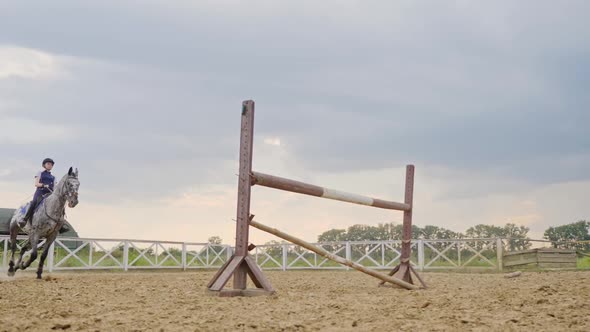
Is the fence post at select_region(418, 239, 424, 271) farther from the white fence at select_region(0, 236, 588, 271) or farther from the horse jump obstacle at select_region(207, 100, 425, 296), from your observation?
the horse jump obstacle at select_region(207, 100, 425, 296)

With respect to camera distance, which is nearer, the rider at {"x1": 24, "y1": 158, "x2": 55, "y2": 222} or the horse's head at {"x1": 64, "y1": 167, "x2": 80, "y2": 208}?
the horse's head at {"x1": 64, "y1": 167, "x2": 80, "y2": 208}

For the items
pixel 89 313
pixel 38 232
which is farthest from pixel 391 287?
pixel 38 232

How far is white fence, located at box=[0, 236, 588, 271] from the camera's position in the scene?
56.9ft

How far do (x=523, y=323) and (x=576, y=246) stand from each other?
17.1 meters

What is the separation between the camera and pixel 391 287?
25.0 ft

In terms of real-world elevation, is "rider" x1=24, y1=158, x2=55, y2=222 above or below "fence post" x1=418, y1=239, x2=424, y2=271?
above

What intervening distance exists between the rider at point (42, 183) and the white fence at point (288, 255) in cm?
618

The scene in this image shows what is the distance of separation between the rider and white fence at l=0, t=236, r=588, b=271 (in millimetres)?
6180

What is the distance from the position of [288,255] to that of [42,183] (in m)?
12.8

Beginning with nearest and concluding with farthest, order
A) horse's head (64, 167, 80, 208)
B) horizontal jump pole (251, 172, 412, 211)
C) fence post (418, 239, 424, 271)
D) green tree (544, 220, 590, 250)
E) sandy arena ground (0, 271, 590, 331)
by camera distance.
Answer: sandy arena ground (0, 271, 590, 331)
horizontal jump pole (251, 172, 412, 211)
horse's head (64, 167, 80, 208)
fence post (418, 239, 424, 271)
green tree (544, 220, 590, 250)

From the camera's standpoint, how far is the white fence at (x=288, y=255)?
56.9 feet

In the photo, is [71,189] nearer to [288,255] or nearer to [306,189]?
[306,189]

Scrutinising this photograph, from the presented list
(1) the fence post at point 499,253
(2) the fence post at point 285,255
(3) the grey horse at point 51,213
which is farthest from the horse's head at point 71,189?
(1) the fence post at point 499,253

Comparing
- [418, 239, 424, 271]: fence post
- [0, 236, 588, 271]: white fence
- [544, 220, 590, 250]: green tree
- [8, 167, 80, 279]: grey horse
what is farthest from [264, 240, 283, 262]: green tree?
[544, 220, 590, 250]: green tree
